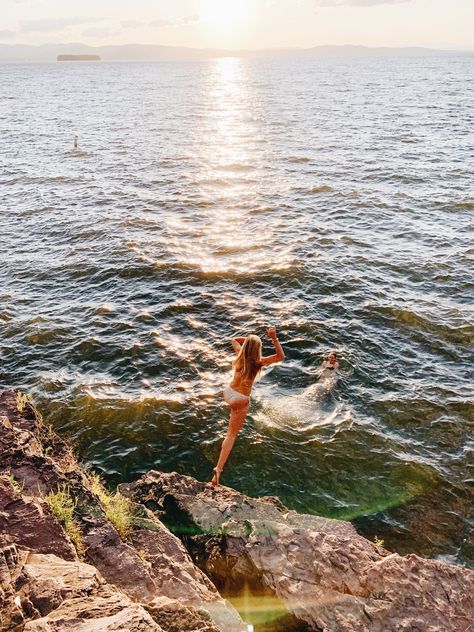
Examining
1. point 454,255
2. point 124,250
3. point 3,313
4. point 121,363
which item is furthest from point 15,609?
point 454,255

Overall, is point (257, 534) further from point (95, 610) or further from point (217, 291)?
point (217, 291)

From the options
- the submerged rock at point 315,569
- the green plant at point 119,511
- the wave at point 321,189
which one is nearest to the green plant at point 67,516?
the green plant at point 119,511

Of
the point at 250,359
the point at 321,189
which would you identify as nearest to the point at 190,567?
the point at 250,359

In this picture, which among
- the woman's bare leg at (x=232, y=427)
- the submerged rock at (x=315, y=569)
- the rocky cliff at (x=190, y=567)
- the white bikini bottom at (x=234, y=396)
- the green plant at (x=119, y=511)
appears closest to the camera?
the rocky cliff at (x=190, y=567)

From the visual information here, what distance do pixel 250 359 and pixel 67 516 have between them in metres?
4.24

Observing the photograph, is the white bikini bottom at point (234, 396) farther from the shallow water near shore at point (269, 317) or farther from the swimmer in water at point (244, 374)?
the shallow water near shore at point (269, 317)

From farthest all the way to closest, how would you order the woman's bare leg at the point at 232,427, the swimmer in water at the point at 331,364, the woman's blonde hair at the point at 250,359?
the swimmer in water at the point at 331,364 → the woman's bare leg at the point at 232,427 → the woman's blonde hair at the point at 250,359

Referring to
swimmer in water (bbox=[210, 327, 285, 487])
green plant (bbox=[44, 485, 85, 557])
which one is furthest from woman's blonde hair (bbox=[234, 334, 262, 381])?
green plant (bbox=[44, 485, 85, 557])

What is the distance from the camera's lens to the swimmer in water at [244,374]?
30.2 ft

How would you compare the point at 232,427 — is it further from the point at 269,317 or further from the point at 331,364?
the point at 269,317

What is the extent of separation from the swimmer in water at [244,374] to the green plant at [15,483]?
372 centimetres

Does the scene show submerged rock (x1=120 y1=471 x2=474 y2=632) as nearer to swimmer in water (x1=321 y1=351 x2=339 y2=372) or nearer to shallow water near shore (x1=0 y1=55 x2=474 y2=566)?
shallow water near shore (x1=0 y1=55 x2=474 y2=566)

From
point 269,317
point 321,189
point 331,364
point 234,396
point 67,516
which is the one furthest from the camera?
point 321,189

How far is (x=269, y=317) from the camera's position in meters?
17.0
